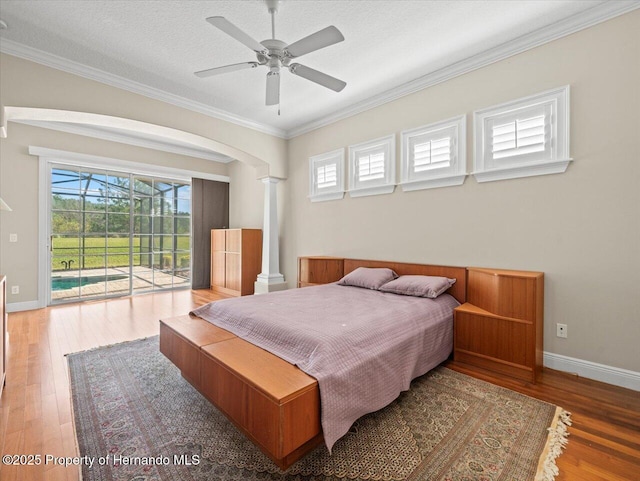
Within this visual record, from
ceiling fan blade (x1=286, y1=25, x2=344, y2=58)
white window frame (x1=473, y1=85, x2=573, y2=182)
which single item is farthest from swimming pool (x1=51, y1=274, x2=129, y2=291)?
white window frame (x1=473, y1=85, x2=573, y2=182)

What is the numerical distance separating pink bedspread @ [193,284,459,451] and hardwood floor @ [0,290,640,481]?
0.58 meters

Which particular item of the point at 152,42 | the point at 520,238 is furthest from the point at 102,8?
the point at 520,238

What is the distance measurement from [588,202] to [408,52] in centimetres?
205

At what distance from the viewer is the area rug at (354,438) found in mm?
1409

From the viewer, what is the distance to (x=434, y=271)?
3.17 metres

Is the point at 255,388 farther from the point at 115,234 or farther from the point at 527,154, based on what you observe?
the point at 115,234

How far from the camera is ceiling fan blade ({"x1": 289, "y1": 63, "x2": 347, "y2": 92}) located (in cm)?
235

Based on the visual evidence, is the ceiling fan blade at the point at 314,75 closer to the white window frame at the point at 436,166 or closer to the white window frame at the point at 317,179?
the white window frame at the point at 436,166

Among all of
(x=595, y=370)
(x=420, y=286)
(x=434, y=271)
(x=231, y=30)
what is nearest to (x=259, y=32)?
(x=231, y=30)

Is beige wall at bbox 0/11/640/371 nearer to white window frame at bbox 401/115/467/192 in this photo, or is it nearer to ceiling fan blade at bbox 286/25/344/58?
white window frame at bbox 401/115/467/192

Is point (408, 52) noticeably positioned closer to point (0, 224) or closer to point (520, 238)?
point (520, 238)

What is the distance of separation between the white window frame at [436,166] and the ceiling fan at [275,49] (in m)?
1.27

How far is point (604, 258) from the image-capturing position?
2270mm

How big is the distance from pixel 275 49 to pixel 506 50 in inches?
84.7
